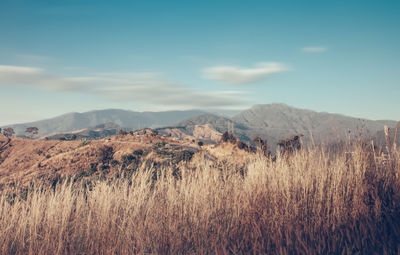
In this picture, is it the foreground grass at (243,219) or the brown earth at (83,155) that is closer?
the foreground grass at (243,219)

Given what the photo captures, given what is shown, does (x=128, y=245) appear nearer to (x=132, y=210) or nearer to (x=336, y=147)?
(x=132, y=210)

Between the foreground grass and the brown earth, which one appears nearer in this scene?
the foreground grass

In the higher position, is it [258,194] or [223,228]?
[258,194]

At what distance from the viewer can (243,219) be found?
14.7ft

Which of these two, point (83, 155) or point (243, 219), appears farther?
point (83, 155)

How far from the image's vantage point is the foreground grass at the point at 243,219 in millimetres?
3930

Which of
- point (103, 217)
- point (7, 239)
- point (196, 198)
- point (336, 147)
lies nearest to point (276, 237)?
point (196, 198)

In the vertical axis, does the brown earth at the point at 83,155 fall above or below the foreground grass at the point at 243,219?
below

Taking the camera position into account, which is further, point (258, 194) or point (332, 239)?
point (258, 194)

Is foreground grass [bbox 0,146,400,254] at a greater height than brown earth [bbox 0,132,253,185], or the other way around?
foreground grass [bbox 0,146,400,254]

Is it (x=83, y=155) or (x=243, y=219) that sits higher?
(x=243, y=219)

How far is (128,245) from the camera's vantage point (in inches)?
165

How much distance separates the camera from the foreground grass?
12.9 feet

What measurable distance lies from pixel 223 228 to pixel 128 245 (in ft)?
4.90
